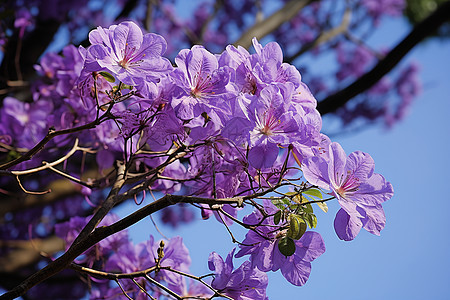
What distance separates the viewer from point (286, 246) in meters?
0.68

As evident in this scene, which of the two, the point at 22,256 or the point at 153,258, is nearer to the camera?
the point at 153,258

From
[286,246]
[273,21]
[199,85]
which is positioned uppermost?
[273,21]

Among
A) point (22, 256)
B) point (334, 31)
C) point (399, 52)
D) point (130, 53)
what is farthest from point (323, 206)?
point (334, 31)

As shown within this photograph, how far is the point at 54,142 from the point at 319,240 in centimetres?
78

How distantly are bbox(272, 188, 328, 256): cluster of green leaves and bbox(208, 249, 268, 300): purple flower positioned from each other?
0.41 feet

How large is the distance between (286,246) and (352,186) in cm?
14

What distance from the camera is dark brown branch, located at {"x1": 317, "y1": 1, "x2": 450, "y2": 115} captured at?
157cm

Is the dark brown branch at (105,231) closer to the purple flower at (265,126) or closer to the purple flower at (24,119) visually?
the purple flower at (265,126)

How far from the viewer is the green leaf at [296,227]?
2.15ft

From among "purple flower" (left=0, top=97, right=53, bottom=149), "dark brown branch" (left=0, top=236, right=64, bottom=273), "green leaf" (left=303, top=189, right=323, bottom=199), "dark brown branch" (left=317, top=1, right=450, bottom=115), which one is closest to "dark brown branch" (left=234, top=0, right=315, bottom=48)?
"dark brown branch" (left=317, top=1, right=450, bottom=115)

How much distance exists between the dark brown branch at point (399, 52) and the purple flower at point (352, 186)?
3.42 ft

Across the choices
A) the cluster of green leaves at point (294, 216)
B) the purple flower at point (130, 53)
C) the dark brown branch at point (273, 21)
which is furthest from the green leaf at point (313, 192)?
the dark brown branch at point (273, 21)

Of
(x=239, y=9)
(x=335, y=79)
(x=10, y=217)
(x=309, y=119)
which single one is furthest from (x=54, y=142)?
(x=335, y=79)

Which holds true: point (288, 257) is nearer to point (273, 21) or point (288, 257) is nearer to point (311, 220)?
point (311, 220)
